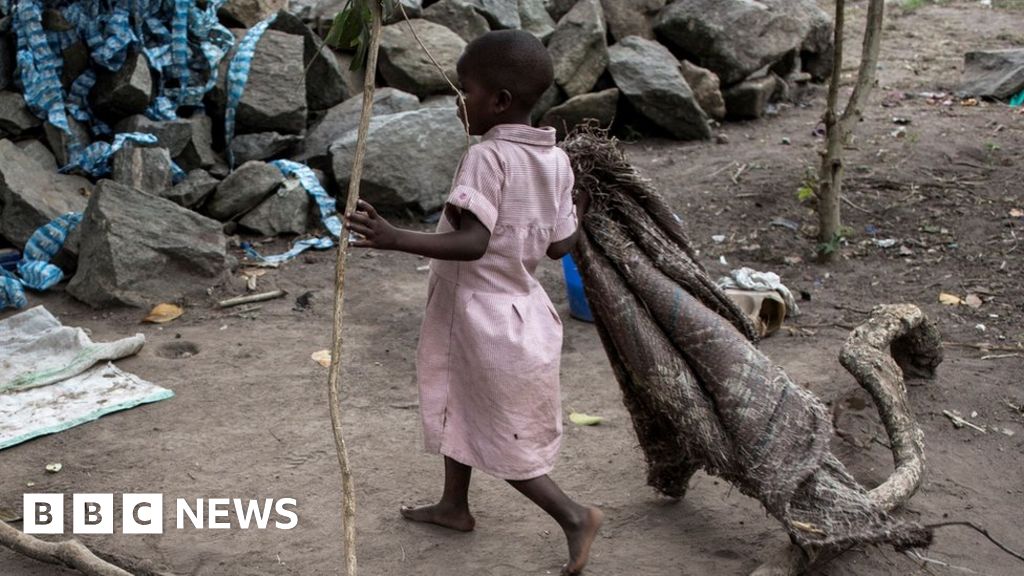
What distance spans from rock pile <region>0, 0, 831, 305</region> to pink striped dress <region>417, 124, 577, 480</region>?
2.79 metres

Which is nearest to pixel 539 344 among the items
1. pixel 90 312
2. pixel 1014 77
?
pixel 90 312

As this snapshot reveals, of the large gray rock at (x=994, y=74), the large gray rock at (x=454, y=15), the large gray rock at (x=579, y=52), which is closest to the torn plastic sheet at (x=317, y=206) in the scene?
the large gray rock at (x=454, y=15)

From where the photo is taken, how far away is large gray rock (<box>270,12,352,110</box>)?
688 cm

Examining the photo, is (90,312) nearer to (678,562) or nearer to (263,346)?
(263,346)

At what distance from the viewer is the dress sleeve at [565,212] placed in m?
2.68

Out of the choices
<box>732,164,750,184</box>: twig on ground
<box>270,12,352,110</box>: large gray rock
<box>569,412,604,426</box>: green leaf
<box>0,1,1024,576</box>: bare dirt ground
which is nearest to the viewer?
<box>0,1,1024,576</box>: bare dirt ground

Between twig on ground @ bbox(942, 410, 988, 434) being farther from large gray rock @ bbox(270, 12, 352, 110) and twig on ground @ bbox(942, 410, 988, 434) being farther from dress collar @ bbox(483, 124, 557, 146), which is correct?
large gray rock @ bbox(270, 12, 352, 110)

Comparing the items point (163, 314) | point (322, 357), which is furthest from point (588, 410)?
point (163, 314)

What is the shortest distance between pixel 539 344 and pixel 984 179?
4.67 m

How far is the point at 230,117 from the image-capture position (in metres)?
6.44

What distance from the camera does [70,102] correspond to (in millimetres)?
6004

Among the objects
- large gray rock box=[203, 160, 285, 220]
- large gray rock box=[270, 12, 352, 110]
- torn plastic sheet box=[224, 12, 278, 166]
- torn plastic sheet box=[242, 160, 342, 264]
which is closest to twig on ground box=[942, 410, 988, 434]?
torn plastic sheet box=[242, 160, 342, 264]

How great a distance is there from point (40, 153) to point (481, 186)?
14.3ft

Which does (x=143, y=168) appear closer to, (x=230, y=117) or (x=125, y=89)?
(x=125, y=89)
